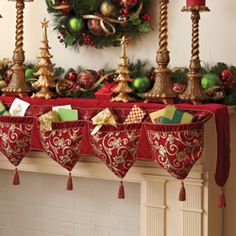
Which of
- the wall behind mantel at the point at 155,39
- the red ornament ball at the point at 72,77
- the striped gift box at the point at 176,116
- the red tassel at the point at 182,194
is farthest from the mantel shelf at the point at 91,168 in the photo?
the wall behind mantel at the point at 155,39

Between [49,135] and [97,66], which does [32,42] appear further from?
[49,135]

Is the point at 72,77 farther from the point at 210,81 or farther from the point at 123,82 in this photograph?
the point at 210,81

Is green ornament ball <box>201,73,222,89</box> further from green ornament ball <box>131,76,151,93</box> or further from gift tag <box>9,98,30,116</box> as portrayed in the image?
gift tag <box>9,98,30,116</box>

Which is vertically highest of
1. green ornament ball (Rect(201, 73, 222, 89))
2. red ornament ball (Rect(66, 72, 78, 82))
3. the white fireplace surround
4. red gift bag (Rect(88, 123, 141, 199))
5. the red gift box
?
red ornament ball (Rect(66, 72, 78, 82))

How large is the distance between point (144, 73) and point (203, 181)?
0.56m

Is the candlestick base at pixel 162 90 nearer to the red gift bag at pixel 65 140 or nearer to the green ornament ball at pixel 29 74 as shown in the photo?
the red gift bag at pixel 65 140

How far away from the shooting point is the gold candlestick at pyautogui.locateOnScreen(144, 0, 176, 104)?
7.32 ft

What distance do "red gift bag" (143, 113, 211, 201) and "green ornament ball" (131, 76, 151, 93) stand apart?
0.30 m

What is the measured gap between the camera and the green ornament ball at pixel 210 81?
2.28 m

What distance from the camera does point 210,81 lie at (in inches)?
90.0

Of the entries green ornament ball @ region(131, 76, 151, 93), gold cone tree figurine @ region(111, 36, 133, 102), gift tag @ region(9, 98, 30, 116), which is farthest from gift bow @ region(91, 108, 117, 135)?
gift tag @ region(9, 98, 30, 116)

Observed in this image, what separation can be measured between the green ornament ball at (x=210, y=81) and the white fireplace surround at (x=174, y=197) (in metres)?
0.15

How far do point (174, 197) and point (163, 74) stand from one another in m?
0.50

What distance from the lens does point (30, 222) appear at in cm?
294
